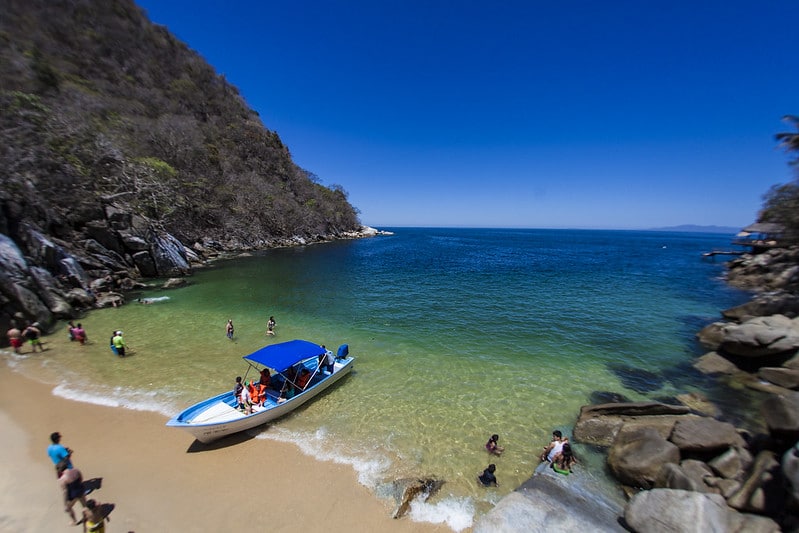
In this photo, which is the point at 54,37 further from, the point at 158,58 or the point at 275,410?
the point at 275,410

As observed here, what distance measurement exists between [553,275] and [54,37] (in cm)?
10308

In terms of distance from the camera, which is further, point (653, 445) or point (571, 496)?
point (653, 445)

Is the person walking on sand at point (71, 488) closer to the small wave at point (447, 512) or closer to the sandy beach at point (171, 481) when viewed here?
the sandy beach at point (171, 481)

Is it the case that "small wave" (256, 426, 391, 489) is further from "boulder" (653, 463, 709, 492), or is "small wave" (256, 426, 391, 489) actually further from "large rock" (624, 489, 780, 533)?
"boulder" (653, 463, 709, 492)

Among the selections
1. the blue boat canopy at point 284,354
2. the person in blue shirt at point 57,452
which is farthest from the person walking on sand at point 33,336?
the blue boat canopy at point 284,354

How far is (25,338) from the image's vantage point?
17500mm

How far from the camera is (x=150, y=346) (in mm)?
18453

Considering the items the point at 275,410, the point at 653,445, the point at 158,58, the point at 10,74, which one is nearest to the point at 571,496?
the point at 653,445

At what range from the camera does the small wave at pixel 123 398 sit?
1278cm

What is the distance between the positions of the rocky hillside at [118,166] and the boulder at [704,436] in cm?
3258

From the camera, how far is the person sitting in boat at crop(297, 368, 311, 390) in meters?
13.6

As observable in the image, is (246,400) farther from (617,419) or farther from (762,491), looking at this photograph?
(762,491)

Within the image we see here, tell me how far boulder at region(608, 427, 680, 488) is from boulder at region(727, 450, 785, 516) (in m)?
1.65

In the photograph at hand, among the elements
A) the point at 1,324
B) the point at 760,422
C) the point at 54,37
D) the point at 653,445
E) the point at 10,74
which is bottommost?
the point at 760,422
